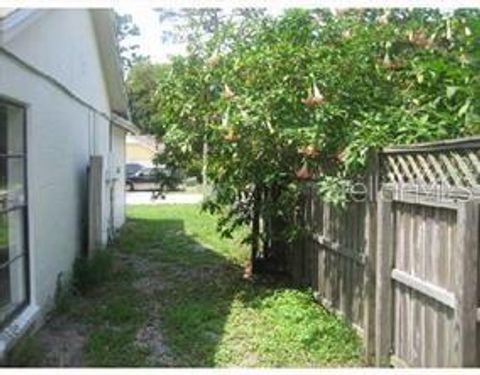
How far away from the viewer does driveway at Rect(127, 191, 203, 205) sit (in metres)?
27.9

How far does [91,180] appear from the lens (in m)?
10.4

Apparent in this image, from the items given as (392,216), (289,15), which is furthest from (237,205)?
(392,216)

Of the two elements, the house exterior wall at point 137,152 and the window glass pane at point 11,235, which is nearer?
the window glass pane at point 11,235

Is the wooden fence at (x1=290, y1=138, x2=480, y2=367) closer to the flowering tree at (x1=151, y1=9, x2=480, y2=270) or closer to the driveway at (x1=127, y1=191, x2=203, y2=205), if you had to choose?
the flowering tree at (x1=151, y1=9, x2=480, y2=270)

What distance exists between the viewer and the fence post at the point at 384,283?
5.85m

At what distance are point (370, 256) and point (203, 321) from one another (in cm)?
222

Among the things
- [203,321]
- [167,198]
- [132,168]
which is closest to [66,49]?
[203,321]

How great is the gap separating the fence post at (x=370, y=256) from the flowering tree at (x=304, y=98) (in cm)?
15

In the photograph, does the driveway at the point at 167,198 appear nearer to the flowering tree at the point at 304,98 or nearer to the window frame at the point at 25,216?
the flowering tree at the point at 304,98

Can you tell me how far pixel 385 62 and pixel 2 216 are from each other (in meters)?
4.32

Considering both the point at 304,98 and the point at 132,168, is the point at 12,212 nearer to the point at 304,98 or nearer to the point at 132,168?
the point at 304,98

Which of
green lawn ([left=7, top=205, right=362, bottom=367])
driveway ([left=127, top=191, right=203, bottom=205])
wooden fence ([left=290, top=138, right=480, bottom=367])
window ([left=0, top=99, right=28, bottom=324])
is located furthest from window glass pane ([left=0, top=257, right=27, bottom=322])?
driveway ([left=127, top=191, right=203, bottom=205])

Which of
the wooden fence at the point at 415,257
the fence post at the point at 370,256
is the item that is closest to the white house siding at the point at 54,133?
the wooden fence at the point at 415,257

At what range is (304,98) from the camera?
8.12m
